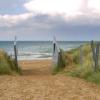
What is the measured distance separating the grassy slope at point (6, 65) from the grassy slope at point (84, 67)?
224 cm

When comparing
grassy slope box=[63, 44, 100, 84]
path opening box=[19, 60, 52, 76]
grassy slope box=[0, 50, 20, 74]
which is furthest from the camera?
path opening box=[19, 60, 52, 76]

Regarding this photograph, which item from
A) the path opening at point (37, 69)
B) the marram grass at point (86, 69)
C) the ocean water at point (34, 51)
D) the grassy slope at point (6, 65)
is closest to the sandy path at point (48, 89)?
the marram grass at point (86, 69)

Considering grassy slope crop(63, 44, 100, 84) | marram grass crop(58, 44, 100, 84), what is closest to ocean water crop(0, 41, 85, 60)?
grassy slope crop(63, 44, 100, 84)

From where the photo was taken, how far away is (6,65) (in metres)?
15.2

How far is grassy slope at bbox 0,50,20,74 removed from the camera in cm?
1498

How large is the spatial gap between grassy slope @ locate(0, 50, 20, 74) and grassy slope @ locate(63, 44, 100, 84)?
224 centimetres

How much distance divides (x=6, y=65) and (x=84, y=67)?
3.13 m

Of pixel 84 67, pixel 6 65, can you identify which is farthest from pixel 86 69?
pixel 6 65

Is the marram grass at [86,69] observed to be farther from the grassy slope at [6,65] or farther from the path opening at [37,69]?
the grassy slope at [6,65]

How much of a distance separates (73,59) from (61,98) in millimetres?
7586

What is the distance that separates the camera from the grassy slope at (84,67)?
1359 cm

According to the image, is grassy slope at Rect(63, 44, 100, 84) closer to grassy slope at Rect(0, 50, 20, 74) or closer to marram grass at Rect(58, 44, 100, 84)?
marram grass at Rect(58, 44, 100, 84)

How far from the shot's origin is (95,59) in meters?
14.2

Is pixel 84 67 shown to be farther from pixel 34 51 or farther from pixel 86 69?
pixel 34 51
